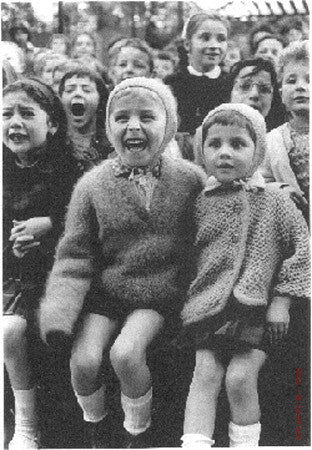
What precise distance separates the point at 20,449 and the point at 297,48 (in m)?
0.78

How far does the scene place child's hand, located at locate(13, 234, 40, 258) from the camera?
39.6 inches

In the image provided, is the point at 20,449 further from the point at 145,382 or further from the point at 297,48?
the point at 297,48

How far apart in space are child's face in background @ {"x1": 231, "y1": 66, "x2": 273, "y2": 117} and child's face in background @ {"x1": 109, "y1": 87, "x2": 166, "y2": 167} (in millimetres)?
148

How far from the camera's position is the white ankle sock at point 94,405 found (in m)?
0.95

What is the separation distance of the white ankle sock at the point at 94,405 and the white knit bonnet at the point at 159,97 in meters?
0.38

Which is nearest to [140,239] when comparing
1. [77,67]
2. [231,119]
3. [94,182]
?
[94,182]

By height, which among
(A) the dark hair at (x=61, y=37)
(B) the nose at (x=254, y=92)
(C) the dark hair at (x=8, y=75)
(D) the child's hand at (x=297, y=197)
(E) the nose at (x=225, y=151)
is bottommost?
(D) the child's hand at (x=297, y=197)

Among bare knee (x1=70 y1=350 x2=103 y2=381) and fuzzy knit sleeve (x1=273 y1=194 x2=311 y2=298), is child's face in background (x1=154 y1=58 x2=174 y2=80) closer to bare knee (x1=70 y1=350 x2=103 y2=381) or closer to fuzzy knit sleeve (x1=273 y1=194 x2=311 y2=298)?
fuzzy knit sleeve (x1=273 y1=194 x2=311 y2=298)

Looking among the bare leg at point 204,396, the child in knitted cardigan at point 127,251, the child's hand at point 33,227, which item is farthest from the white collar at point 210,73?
the bare leg at point 204,396

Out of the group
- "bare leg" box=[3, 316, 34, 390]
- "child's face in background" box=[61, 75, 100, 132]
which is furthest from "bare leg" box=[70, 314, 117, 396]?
"child's face in background" box=[61, 75, 100, 132]

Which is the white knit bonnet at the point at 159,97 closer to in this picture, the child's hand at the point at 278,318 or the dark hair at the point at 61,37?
the dark hair at the point at 61,37


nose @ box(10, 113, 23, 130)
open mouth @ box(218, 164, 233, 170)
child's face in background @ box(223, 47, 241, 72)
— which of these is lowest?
open mouth @ box(218, 164, 233, 170)

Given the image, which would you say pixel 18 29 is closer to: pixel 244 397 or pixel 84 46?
pixel 84 46

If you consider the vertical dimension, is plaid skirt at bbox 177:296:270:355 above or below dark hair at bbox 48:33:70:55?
below
